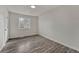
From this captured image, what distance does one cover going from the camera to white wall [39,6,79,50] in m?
1.99

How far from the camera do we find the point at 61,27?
230 centimetres

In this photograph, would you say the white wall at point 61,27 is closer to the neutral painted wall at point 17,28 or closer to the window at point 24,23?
the neutral painted wall at point 17,28

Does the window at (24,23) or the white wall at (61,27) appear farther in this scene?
the white wall at (61,27)

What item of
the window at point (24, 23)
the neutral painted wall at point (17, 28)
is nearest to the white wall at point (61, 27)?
the neutral painted wall at point (17, 28)

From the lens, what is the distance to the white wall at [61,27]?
1.99m

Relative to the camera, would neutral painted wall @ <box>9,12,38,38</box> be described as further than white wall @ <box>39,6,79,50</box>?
No

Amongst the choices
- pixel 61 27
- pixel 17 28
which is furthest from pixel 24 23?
pixel 61 27

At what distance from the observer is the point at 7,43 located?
1.61m

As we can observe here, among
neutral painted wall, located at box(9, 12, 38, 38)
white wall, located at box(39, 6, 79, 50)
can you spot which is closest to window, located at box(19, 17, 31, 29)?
neutral painted wall, located at box(9, 12, 38, 38)

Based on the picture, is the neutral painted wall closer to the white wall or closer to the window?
the window

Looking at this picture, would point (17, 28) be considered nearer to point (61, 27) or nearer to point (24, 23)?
point (24, 23)
